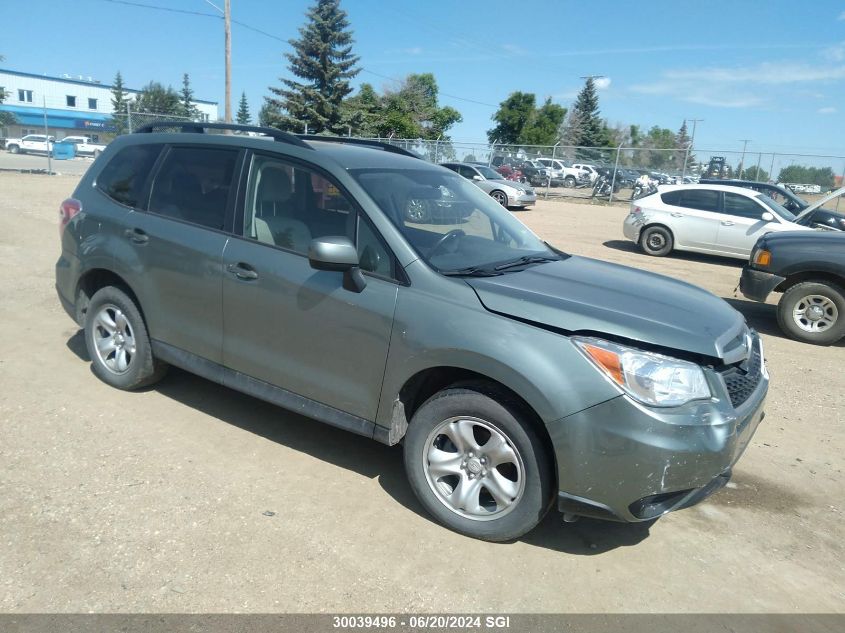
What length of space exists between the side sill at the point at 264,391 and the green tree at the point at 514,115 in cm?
6662

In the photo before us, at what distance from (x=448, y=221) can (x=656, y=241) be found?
1122cm

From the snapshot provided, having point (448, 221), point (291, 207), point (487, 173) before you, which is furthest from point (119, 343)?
point (487, 173)

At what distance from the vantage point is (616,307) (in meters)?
3.16

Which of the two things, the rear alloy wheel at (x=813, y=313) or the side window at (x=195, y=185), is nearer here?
the side window at (x=195, y=185)

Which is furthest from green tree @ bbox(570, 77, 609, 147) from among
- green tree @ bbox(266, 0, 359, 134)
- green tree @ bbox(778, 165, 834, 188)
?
green tree @ bbox(778, 165, 834, 188)

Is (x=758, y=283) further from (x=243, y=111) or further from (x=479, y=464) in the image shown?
(x=243, y=111)

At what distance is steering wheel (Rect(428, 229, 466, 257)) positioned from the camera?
353 centimetres

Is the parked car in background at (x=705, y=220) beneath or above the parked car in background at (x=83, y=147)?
above

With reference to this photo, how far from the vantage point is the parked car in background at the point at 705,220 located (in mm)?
12719

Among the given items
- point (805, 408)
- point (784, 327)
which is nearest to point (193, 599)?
point (805, 408)

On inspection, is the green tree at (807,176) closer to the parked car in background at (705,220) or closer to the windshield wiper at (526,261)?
the parked car in background at (705,220)

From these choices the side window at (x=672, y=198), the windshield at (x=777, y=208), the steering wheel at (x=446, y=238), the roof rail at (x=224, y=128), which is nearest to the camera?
the steering wheel at (x=446, y=238)

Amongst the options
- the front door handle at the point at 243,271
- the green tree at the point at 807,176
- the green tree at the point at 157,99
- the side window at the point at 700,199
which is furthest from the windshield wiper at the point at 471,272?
the green tree at the point at 157,99

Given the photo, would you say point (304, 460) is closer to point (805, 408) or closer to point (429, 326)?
point (429, 326)
